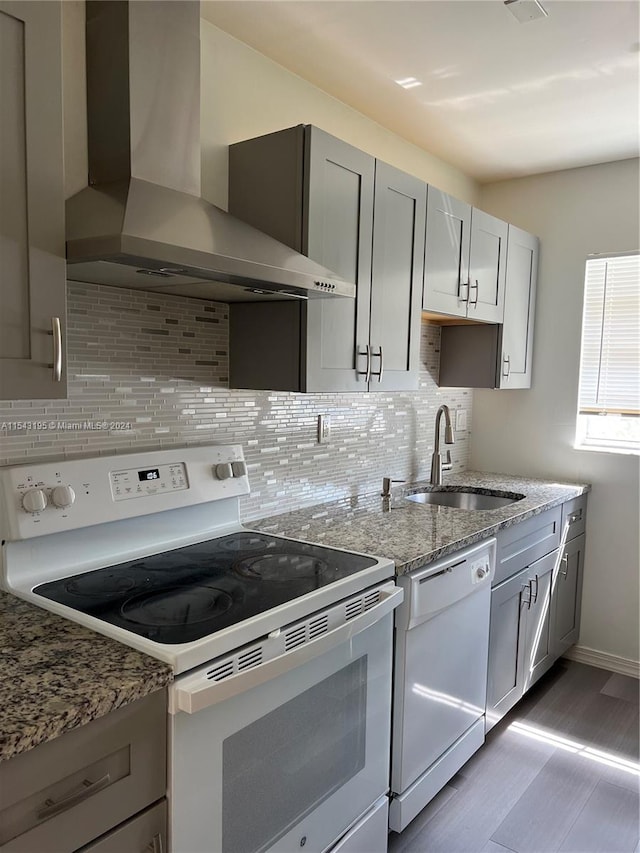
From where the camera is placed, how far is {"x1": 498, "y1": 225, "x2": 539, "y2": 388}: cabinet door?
10.0 feet

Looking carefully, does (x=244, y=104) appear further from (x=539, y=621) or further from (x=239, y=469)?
(x=539, y=621)

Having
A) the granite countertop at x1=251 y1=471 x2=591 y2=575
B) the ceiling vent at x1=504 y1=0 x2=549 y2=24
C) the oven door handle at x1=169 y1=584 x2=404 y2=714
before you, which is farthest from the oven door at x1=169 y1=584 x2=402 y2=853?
the ceiling vent at x1=504 y1=0 x2=549 y2=24

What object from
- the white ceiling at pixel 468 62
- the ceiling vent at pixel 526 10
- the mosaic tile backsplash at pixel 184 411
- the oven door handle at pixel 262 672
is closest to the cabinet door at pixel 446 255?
the white ceiling at pixel 468 62

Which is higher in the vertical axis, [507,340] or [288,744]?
[507,340]

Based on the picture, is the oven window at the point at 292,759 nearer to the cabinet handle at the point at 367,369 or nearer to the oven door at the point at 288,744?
the oven door at the point at 288,744

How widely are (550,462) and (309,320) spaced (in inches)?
78.4

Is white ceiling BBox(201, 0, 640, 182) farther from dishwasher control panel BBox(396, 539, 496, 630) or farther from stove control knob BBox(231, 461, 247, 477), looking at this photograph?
dishwasher control panel BBox(396, 539, 496, 630)

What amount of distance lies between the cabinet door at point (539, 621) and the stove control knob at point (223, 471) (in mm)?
1407

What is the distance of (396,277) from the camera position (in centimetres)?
226

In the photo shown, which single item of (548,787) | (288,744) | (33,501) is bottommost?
(548,787)

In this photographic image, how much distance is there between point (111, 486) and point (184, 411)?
14.9 inches

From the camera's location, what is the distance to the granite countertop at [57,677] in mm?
937

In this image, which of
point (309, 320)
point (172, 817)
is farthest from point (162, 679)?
point (309, 320)

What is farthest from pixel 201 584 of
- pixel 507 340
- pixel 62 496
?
pixel 507 340
